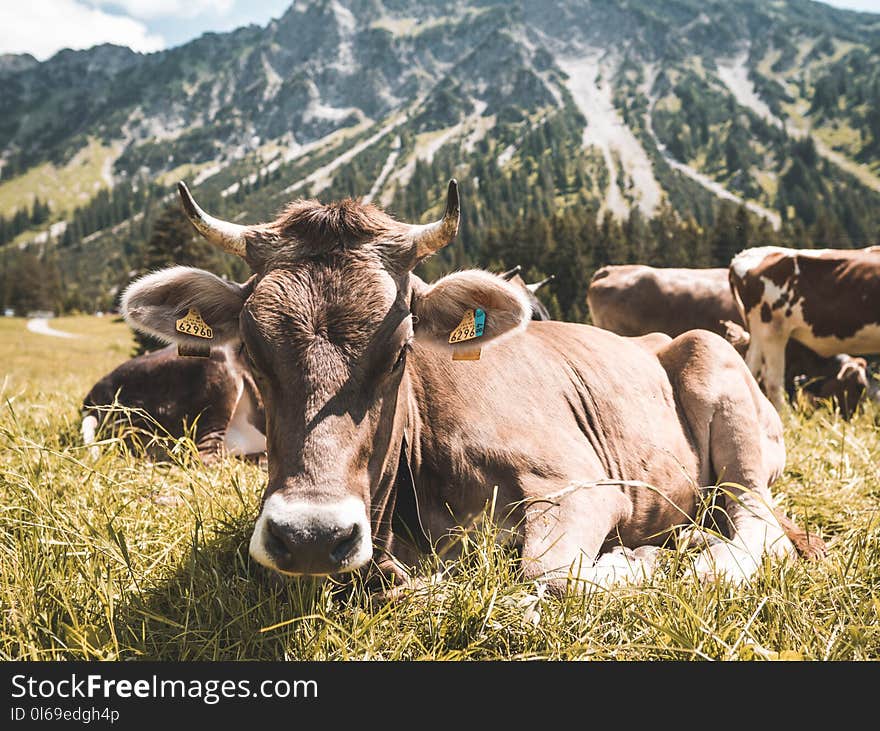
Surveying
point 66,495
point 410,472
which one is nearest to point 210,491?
point 66,495

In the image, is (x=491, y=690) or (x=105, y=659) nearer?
(x=491, y=690)

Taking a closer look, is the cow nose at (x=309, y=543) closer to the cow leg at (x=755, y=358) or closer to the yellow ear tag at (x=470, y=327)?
the yellow ear tag at (x=470, y=327)

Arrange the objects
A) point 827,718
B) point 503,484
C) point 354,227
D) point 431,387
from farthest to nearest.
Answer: point 431,387 < point 503,484 < point 354,227 < point 827,718

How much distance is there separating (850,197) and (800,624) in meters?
158

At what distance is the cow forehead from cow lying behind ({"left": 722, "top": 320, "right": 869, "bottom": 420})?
9.12 metres

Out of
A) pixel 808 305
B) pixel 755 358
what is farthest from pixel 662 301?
pixel 808 305

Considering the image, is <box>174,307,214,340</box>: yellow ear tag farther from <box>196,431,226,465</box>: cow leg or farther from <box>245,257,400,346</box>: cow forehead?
<box>196,431,226,465</box>: cow leg

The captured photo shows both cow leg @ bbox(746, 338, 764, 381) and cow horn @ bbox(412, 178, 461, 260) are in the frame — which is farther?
cow leg @ bbox(746, 338, 764, 381)

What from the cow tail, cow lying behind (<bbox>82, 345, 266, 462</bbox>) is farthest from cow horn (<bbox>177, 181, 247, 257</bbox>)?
the cow tail

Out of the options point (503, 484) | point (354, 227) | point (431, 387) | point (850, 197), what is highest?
point (850, 197)

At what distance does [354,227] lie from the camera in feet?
10.3

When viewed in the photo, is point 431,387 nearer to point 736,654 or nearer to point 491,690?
point 491,690

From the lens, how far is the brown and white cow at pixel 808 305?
10.2 meters

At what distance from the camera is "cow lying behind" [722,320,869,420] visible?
10.5m
